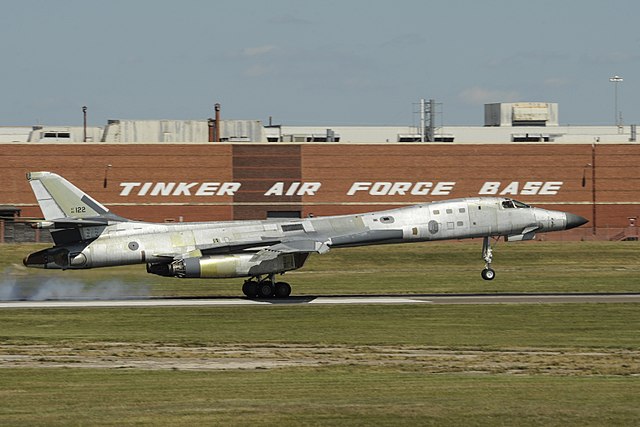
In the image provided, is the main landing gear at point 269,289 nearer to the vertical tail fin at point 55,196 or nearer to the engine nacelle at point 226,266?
the engine nacelle at point 226,266

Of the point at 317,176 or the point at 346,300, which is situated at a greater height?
the point at 317,176

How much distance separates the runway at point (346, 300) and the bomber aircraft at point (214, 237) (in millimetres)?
1165

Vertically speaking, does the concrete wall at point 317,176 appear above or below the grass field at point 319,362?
above

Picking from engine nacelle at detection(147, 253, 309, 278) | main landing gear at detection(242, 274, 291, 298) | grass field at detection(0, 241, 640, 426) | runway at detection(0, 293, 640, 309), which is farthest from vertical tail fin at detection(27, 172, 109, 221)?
main landing gear at detection(242, 274, 291, 298)

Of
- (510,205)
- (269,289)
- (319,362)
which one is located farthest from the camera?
(510,205)

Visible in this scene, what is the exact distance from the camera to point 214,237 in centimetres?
4281

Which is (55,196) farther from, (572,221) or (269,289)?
(572,221)

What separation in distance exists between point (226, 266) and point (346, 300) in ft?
15.8

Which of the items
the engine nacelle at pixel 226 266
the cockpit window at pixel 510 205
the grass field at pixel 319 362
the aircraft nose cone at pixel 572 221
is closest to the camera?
the grass field at pixel 319 362

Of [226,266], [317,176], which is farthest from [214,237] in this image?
[317,176]

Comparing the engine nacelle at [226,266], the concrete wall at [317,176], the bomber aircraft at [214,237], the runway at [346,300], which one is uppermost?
the concrete wall at [317,176]

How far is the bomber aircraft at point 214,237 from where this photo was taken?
41.2 metres

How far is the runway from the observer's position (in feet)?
134

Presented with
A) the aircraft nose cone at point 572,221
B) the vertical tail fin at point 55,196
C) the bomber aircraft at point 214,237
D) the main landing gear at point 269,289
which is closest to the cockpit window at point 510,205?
the bomber aircraft at point 214,237
